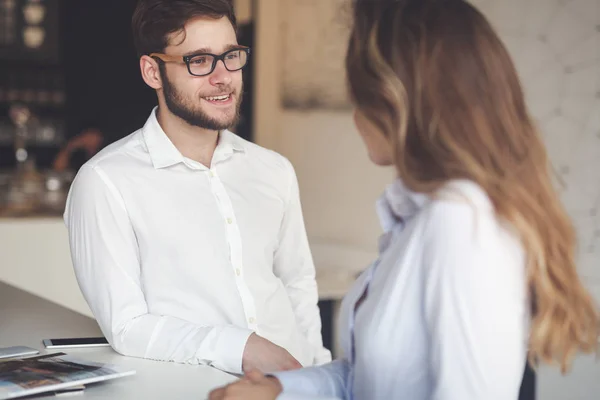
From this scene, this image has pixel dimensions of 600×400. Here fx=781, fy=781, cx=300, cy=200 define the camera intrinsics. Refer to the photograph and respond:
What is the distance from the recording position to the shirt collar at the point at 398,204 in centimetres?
120

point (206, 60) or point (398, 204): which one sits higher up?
point (206, 60)

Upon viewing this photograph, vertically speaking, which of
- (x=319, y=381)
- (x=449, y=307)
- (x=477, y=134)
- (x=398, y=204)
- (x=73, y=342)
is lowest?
(x=73, y=342)

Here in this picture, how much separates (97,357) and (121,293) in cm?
15

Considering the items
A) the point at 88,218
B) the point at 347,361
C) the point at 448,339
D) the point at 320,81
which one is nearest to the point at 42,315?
the point at 88,218

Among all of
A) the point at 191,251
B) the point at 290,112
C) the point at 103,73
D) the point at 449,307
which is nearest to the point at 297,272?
the point at 191,251

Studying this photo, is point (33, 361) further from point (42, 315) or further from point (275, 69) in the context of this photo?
point (275, 69)

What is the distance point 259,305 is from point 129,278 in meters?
0.38

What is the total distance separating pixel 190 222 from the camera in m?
2.00

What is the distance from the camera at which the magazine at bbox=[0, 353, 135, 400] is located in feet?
4.53

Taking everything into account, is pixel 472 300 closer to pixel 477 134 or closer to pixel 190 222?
pixel 477 134

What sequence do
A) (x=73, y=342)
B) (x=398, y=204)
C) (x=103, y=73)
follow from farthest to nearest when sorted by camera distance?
1. (x=103, y=73)
2. (x=73, y=342)
3. (x=398, y=204)

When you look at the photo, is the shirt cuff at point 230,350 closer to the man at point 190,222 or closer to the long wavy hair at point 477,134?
the man at point 190,222

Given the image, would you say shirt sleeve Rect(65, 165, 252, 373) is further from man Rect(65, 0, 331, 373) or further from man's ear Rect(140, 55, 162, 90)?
man's ear Rect(140, 55, 162, 90)

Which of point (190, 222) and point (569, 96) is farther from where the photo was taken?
point (569, 96)
